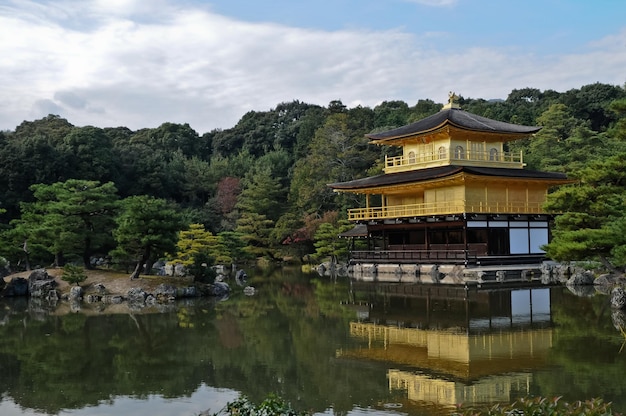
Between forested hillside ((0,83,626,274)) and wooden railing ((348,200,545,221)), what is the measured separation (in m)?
3.77

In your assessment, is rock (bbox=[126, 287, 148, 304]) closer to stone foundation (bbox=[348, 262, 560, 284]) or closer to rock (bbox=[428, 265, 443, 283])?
stone foundation (bbox=[348, 262, 560, 284])

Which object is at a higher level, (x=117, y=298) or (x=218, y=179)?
(x=218, y=179)

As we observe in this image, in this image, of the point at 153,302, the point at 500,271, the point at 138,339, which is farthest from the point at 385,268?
the point at 138,339

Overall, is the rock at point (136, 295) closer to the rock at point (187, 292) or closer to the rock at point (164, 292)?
the rock at point (164, 292)

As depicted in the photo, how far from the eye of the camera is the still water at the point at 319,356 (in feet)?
28.0

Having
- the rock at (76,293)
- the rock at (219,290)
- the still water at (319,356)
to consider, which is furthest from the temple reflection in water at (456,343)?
the rock at (76,293)

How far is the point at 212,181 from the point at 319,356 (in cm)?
4481

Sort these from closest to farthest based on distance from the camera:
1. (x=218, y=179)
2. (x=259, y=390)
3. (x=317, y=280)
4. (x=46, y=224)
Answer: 1. (x=259, y=390)
2. (x=46, y=224)
3. (x=317, y=280)
4. (x=218, y=179)

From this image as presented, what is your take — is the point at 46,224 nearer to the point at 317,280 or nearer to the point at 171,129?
the point at 317,280

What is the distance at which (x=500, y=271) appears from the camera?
2562cm

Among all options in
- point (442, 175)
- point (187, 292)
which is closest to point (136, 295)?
point (187, 292)

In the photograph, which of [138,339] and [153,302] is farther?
[153,302]

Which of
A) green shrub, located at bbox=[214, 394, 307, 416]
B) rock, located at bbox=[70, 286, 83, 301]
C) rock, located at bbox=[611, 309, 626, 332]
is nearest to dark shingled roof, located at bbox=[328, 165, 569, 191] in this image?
rock, located at bbox=[611, 309, 626, 332]

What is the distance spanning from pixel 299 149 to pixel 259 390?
48.7m
